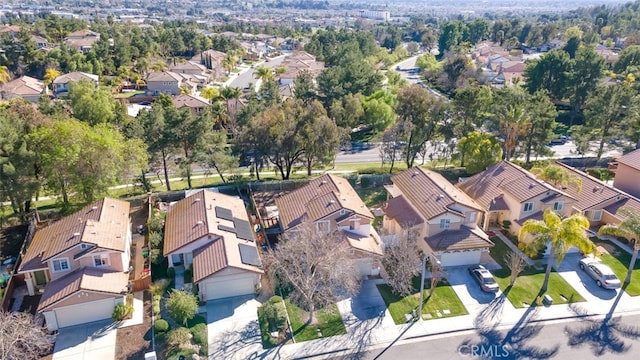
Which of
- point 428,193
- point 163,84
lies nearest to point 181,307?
point 428,193

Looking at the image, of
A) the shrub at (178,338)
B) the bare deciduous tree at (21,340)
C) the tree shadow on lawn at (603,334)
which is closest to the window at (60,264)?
the bare deciduous tree at (21,340)

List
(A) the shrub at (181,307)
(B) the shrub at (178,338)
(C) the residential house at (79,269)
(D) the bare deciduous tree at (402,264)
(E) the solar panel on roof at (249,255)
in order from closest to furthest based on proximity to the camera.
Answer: (B) the shrub at (178,338), (A) the shrub at (181,307), (C) the residential house at (79,269), (D) the bare deciduous tree at (402,264), (E) the solar panel on roof at (249,255)

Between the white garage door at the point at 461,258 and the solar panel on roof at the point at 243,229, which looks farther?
the white garage door at the point at 461,258

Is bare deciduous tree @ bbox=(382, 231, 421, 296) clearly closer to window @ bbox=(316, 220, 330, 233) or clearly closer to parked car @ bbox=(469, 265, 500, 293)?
parked car @ bbox=(469, 265, 500, 293)

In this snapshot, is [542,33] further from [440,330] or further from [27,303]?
→ [27,303]

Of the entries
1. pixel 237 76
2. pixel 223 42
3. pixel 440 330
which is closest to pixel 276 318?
pixel 440 330

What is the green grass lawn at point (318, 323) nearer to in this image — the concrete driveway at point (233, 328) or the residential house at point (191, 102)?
the concrete driveway at point (233, 328)
